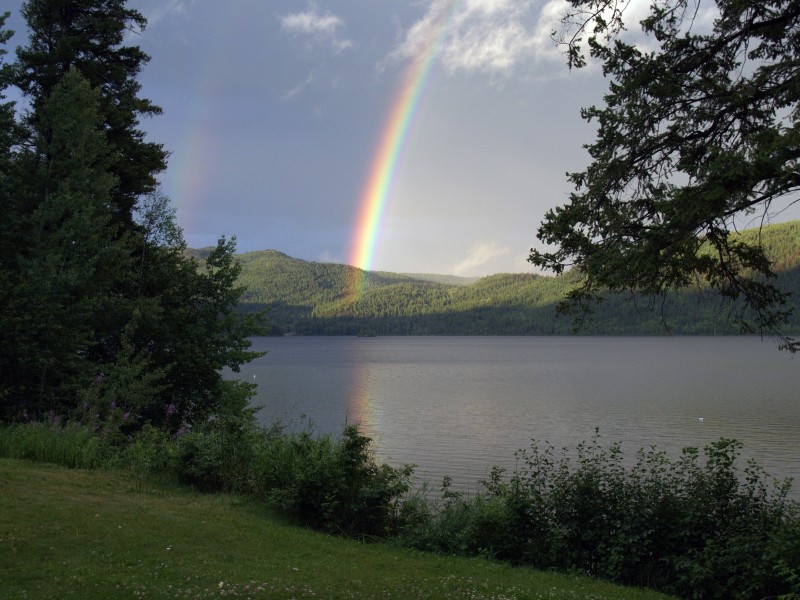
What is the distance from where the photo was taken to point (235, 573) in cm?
650

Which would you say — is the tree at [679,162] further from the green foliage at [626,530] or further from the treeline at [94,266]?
the treeline at [94,266]

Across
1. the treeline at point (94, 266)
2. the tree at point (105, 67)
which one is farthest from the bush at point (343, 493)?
the tree at point (105, 67)

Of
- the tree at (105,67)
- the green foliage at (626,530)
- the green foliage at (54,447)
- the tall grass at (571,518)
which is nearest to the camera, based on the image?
the tall grass at (571,518)

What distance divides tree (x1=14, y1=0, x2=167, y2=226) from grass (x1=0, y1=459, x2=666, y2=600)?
13.2m

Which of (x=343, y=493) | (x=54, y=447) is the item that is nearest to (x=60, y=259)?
(x=54, y=447)

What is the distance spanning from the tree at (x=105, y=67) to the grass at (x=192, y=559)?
13230mm

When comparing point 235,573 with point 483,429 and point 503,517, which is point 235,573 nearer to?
point 503,517

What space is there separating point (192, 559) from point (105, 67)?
1913 cm

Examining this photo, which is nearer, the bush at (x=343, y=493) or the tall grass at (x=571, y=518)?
the tall grass at (x=571, y=518)

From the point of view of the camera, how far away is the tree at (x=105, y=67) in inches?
750

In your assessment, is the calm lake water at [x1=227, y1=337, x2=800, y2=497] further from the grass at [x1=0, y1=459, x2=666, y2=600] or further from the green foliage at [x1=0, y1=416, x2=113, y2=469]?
the green foliage at [x1=0, y1=416, x2=113, y2=469]

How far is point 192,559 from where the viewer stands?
6.86 meters

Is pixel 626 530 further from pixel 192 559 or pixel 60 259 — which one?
pixel 60 259

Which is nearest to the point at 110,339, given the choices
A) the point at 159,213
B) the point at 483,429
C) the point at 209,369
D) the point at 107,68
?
the point at 209,369
